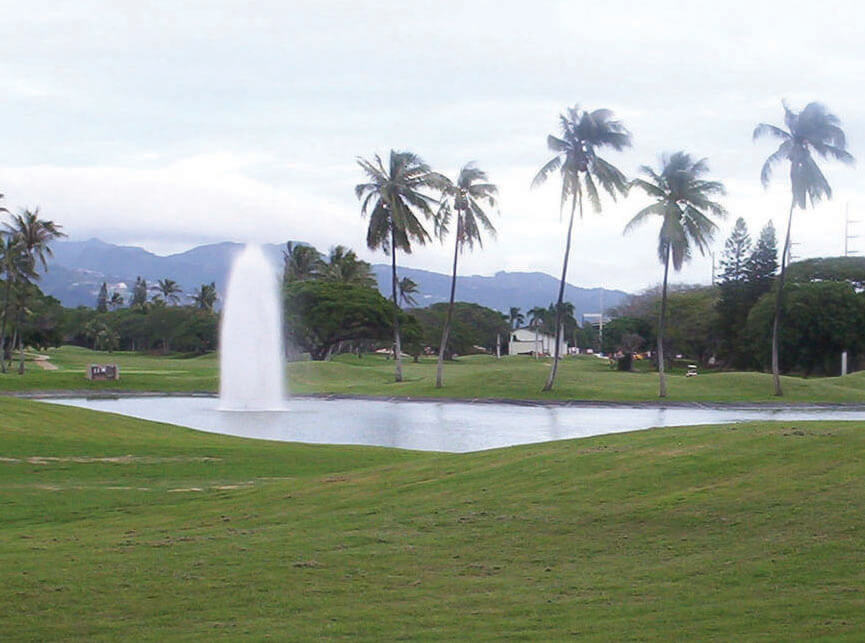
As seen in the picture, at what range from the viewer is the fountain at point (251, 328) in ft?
165

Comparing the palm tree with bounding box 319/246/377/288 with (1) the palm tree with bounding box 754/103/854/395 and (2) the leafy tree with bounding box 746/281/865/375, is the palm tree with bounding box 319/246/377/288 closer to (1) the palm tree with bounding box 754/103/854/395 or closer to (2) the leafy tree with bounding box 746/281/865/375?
(2) the leafy tree with bounding box 746/281/865/375

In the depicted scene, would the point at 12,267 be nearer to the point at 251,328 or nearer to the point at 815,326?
the point at 251,328

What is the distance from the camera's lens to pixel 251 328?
2032 inches

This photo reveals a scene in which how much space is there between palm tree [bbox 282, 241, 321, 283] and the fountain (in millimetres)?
71574

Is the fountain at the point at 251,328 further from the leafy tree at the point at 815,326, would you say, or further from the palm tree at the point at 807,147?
the leafy tree at the point at 815,326

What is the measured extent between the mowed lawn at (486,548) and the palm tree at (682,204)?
128 ft

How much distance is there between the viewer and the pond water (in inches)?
1358

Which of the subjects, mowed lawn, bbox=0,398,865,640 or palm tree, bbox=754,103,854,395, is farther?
palm tree, bbox=754,103,854,395

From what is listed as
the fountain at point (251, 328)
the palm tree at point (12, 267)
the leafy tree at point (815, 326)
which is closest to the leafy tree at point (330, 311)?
the palm tree at point (12, 267)

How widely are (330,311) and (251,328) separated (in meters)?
45.6

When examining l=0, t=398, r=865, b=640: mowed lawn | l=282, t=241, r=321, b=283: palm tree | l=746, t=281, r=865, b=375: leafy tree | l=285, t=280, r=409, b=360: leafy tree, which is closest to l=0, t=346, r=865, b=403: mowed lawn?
l=746, t=281, r=865, b=375: leafy tree

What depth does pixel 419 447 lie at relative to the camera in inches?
1225

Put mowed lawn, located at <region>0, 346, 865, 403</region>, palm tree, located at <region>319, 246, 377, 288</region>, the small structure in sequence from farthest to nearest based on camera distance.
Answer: palm tree, located at <region>319, 246, 377, 288</region> < the small structure < mowed lawn, located at <region>0, 346, 865, 403</region>

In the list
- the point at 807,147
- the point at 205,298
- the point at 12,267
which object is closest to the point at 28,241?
the point at 12,267
